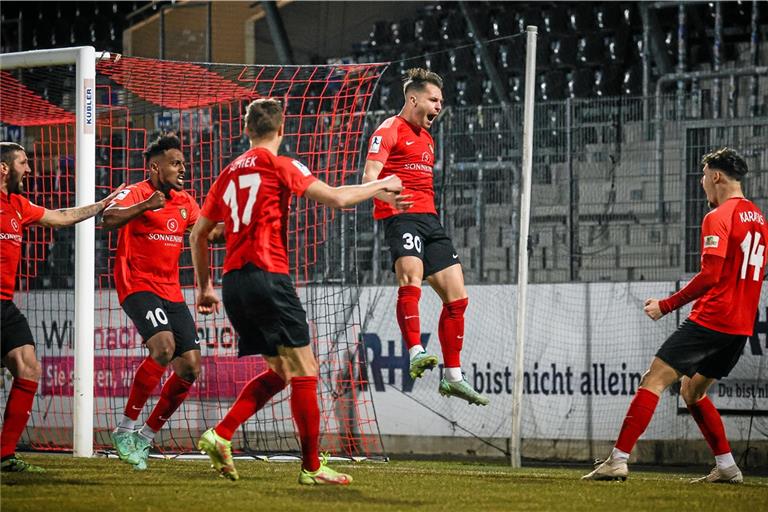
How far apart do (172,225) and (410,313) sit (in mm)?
1999

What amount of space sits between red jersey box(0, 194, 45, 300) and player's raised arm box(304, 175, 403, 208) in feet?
8.74

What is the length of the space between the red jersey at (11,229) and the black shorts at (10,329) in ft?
0.28

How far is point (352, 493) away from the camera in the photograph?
6.53m

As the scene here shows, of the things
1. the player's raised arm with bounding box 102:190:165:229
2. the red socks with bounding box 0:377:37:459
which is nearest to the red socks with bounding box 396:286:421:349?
the player's raised arm with bounding box 102:190:165:229

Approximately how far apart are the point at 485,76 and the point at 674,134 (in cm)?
666

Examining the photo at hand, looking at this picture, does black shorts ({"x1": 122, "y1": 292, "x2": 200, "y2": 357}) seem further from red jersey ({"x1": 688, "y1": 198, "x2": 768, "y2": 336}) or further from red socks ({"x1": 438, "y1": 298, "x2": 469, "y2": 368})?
red jersey ({"x1": 688, "y1": 198, "x2": 768, "y2": 336})

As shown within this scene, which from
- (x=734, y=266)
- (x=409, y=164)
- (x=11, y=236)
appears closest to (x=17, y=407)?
(x=11, y=236)

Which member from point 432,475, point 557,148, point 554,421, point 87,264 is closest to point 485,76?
point 557,148

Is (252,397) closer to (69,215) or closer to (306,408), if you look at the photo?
(306,408)

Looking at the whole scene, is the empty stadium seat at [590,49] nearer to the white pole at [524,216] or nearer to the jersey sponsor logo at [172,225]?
the white pole at [524,216]

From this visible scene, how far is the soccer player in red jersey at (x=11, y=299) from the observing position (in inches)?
318

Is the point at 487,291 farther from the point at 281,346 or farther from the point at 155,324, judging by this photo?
the point at 281,346

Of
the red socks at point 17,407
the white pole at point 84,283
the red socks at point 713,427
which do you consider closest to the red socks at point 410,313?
the red socks at point 713,427

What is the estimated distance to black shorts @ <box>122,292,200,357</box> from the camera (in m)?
8.62
